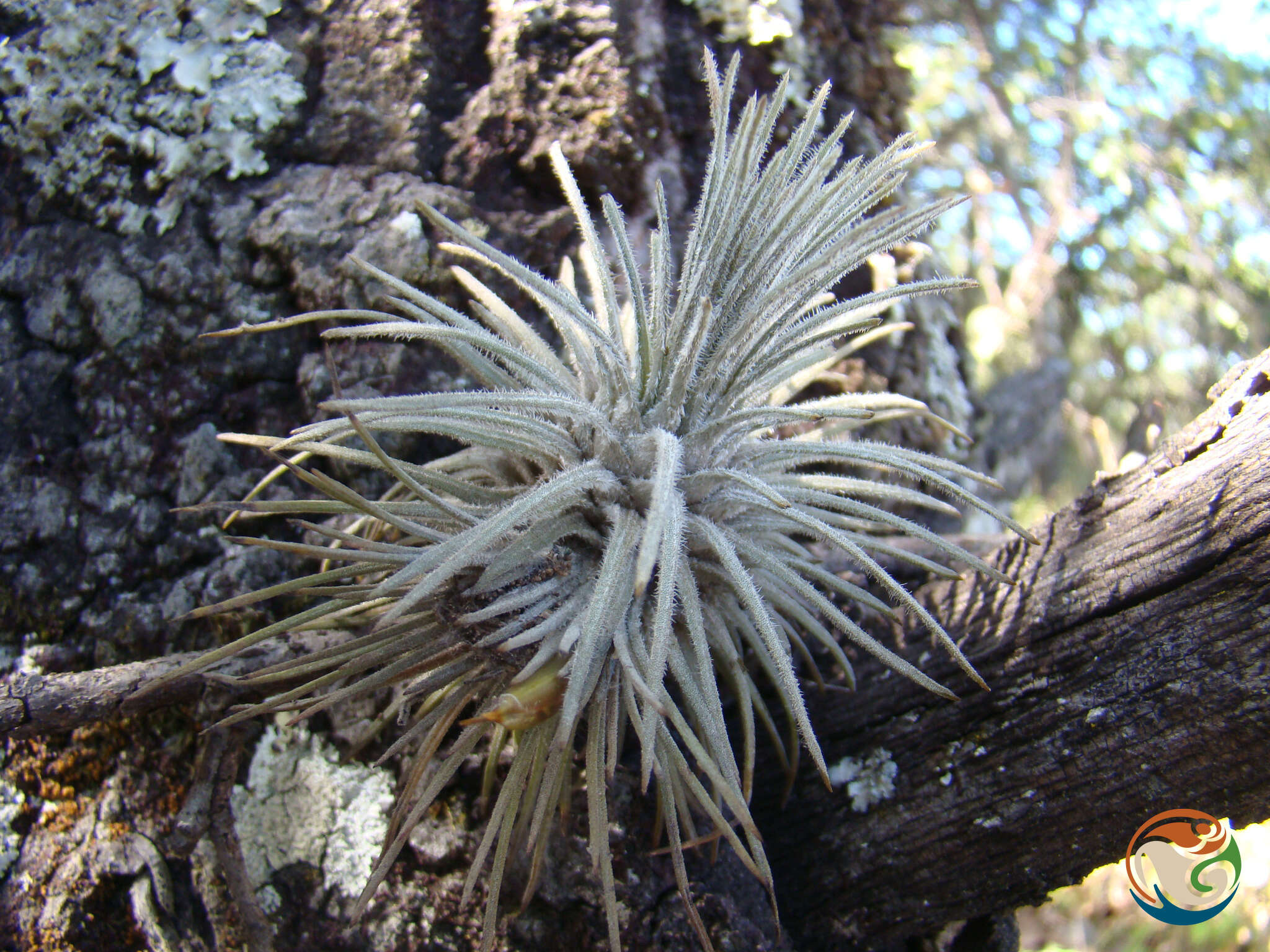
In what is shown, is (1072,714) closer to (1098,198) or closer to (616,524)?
(616,524)

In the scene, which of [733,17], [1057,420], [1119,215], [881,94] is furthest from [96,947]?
[1119,215]

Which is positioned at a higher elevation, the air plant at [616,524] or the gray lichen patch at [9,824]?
the air plant at [616,524]

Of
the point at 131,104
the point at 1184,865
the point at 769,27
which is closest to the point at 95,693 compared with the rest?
the point at 131,104

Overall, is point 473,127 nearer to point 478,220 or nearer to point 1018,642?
point 478,220

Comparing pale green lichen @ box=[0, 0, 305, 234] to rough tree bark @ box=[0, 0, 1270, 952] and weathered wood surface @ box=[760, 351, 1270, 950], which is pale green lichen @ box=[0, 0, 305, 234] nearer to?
rough tree bark @ box=[0, 0, 1270, 952]

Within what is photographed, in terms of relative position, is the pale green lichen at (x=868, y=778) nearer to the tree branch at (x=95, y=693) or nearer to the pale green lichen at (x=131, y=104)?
the tree branch at (x=95, y=693)

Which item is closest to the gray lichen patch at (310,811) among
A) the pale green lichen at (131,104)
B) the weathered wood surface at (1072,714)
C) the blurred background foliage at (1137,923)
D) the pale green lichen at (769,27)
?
the weathered wood surface at (1072,714)

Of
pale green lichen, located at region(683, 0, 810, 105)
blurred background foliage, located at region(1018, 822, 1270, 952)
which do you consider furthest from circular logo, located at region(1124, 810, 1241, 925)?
blurred background foliage, located at region(1018, 822, 1270, 952)
